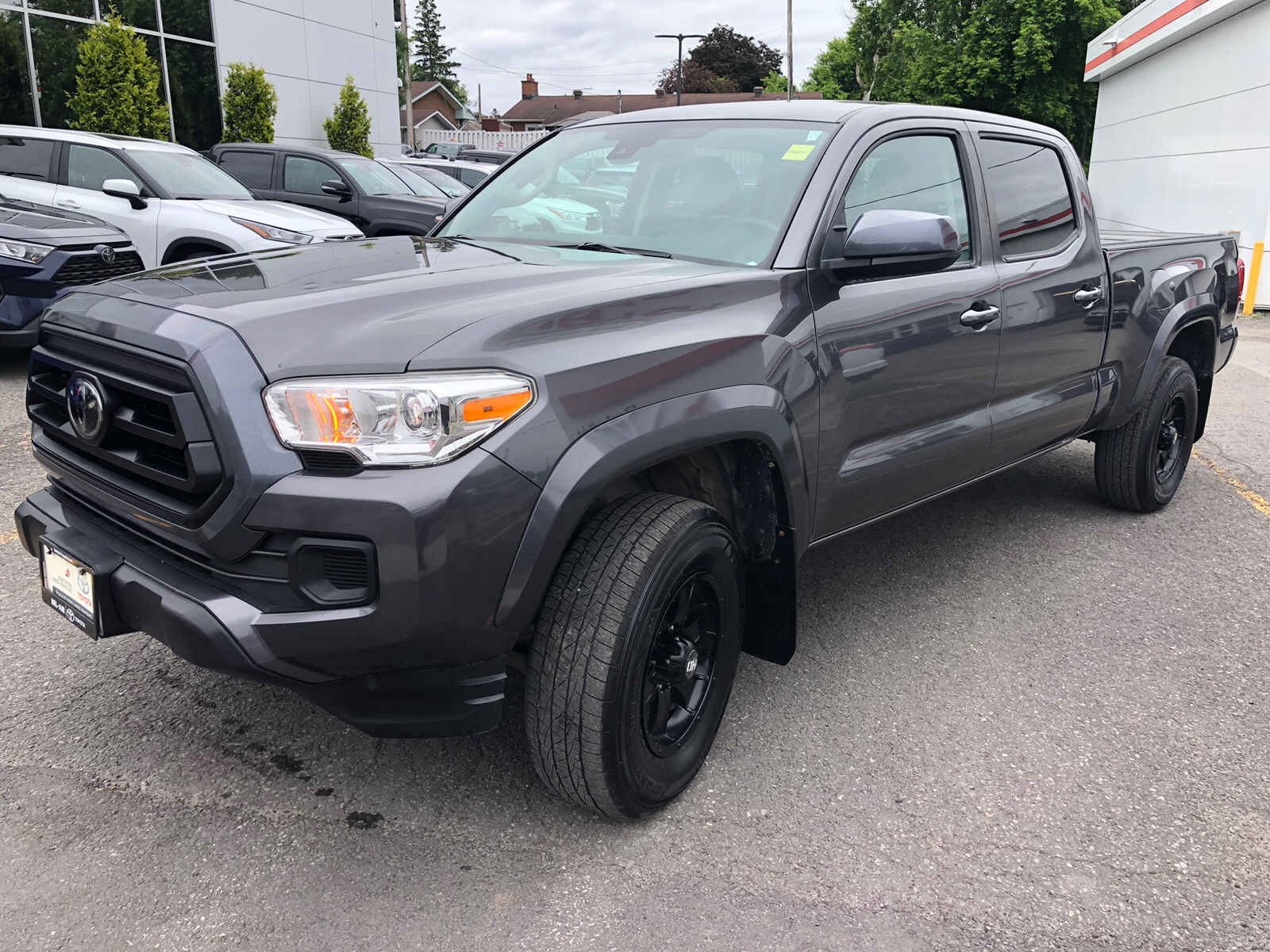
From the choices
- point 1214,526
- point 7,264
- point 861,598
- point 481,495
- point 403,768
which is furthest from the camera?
point 7,264

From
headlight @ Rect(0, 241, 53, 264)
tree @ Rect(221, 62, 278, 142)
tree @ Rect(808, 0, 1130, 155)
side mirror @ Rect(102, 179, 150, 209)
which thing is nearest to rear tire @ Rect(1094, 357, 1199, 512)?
headlight @ Rect(0, 241, 53, 264)

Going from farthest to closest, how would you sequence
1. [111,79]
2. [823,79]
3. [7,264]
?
[823,79]
[111,79]
[7,264]

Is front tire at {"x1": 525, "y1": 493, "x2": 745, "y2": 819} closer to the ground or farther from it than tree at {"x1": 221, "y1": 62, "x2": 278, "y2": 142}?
closer to the ground

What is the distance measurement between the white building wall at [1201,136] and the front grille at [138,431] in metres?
11.9

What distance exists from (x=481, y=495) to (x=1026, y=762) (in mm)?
1841

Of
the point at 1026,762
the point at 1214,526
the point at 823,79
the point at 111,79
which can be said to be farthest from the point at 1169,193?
the point at 823,79

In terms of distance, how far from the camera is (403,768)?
9.24 feet

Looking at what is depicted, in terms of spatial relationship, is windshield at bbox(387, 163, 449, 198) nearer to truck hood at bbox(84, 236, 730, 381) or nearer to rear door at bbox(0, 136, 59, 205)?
rear door at bbox(0, 136, 59, 205)

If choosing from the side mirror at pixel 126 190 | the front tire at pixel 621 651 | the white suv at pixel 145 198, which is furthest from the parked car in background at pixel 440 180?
the front tire at pixel 621 651

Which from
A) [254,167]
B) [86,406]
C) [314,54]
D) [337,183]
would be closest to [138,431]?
[86,406]

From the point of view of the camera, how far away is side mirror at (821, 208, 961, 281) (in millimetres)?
2830

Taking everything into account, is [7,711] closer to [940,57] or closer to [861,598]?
[861,598]

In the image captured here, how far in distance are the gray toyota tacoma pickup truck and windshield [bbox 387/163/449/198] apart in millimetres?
9112

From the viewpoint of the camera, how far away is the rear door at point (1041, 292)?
12.4 ft
